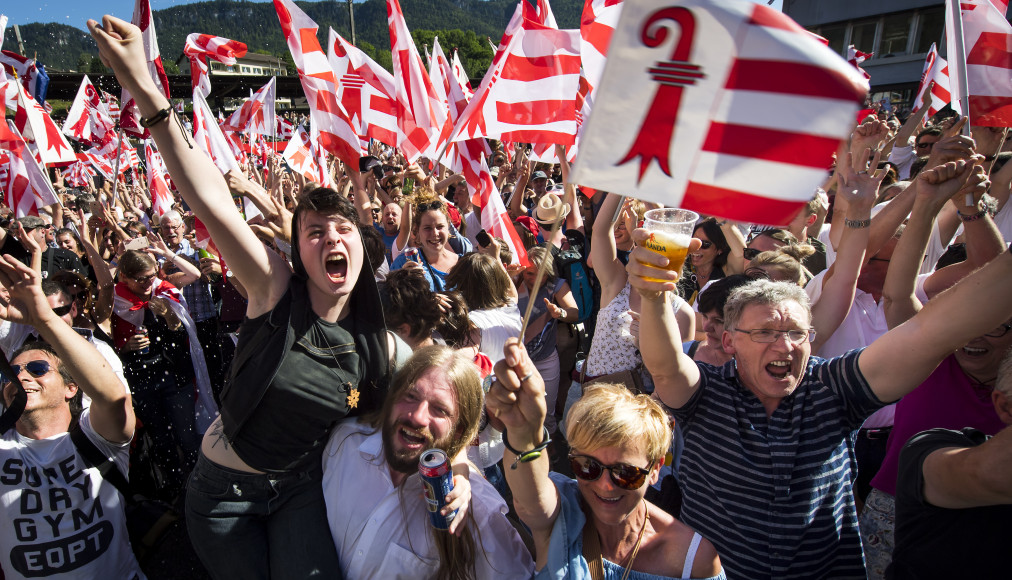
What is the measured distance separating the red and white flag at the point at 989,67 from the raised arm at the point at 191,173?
13.3ft

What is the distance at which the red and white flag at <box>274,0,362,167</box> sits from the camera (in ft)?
15.4

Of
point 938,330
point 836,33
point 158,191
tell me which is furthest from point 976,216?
point 836,33

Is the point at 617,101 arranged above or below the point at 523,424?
above

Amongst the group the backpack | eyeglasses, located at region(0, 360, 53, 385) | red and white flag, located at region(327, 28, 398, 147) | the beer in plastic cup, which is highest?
red and white flag, located at region(327, 28, 398, 147)

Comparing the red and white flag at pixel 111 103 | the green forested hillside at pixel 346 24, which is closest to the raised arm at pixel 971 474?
the red and white flag at pixel 111 103

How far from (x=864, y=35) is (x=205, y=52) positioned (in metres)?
41.6

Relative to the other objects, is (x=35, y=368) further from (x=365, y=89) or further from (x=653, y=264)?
(x=365, y=89)

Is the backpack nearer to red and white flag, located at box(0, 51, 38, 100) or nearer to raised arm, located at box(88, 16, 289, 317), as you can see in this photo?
raised arm, located at box(88, 16, 289, 317)

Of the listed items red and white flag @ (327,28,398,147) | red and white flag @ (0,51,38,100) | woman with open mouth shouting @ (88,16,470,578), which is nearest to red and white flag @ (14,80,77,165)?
red and white flag @ (0,51,38,100)

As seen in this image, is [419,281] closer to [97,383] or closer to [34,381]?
[97,383]

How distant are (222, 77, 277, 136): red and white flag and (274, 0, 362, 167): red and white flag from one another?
218 cm

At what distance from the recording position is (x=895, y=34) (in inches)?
1308

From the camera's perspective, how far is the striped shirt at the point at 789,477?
6.02 ft

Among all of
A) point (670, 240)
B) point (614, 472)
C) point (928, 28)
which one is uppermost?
point (928, 28)
